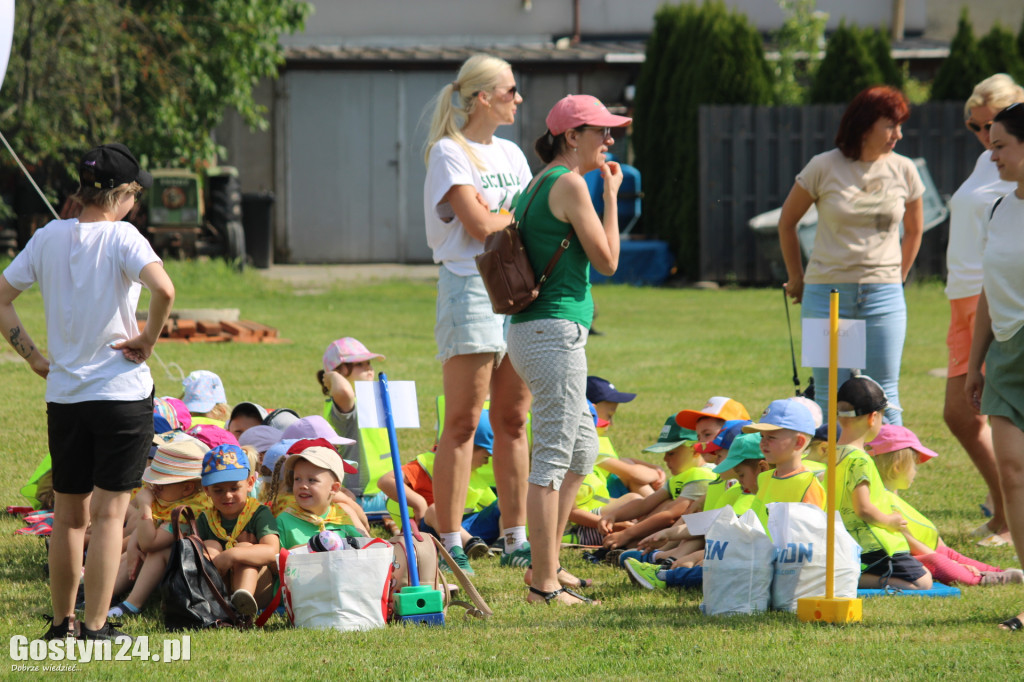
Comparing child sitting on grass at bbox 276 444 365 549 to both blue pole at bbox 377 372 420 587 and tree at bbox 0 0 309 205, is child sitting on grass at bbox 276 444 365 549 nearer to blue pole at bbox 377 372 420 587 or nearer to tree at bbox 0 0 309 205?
blue pole at bbox 377 372 420 587

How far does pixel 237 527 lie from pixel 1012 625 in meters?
2.72

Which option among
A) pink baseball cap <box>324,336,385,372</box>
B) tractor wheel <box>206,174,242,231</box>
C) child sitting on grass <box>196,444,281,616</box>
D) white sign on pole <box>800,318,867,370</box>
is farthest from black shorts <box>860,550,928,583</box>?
tractor wheel <box>206,174,242,231</box>

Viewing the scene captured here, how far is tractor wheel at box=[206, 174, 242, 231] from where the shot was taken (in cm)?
1886

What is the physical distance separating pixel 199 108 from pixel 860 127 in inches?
575

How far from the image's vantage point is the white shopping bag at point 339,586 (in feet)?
13.2

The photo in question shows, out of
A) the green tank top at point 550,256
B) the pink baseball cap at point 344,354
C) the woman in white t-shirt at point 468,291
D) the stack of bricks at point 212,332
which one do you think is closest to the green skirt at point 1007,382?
the green tank top at point 550,256

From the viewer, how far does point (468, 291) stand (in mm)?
4785

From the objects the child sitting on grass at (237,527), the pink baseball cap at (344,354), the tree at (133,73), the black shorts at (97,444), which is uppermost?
the tree at (133,73)

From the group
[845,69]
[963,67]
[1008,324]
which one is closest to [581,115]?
[1008,324]

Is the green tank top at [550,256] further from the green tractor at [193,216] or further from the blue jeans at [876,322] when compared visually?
the green tractor at [193,216]

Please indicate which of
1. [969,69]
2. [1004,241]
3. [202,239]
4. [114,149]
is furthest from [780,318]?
[114,149]

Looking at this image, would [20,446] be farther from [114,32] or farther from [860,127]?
[114,32]

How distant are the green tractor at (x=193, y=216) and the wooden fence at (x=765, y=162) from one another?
732cm

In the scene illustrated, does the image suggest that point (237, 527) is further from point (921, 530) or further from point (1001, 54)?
point (1001, 54)
